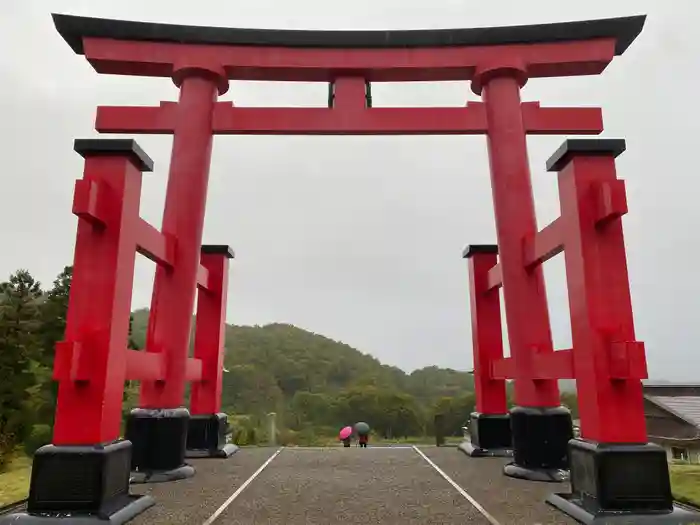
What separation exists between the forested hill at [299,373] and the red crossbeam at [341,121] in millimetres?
28706

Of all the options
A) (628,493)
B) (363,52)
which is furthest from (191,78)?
(628,493)

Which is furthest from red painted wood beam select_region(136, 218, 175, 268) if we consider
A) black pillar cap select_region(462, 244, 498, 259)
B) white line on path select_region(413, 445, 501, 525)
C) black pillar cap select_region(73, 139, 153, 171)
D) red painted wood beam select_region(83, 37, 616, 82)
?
black pillar cap select_region(462, 244, 498, 259)

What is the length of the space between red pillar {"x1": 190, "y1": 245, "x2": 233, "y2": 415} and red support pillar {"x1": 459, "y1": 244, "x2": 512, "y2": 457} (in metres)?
4.67

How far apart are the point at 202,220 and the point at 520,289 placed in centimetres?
467

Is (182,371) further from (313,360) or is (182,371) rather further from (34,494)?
(313,360)

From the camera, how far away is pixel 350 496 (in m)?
5.50

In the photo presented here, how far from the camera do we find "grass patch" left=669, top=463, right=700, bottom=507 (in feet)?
16.1

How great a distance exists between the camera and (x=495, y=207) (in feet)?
24.3

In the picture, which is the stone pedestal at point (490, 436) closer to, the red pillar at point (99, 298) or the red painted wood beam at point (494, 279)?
the red painted wood beam at point (494, 279)

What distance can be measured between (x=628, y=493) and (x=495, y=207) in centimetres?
418

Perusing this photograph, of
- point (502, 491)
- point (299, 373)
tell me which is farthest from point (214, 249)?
point (299, 373)

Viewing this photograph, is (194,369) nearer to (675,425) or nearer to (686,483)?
(686,483)

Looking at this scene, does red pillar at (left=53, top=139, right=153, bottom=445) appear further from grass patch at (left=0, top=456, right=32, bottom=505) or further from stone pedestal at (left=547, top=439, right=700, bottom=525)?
stone pedestal at (left=547, top=439, right=700, bottom=525)

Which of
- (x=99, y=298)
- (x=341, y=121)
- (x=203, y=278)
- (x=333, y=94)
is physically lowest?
(x=99, y=298)
